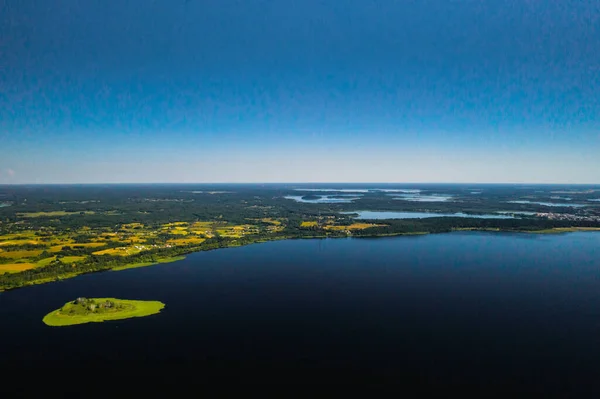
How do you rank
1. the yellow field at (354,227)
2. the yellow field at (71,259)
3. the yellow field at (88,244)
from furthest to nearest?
1. the yellow field at (354,227)
2. the yellow field at (88,244)
3. the yellow field at (71,259)

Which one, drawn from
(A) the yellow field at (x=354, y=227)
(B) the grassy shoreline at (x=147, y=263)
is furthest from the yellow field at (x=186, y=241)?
(A) the yellow field at (x=354, y=227)

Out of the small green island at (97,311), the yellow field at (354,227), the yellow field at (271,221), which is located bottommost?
the small green island at (97,311)

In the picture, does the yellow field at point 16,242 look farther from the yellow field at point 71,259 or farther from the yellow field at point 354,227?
the yellow field at point 354,227

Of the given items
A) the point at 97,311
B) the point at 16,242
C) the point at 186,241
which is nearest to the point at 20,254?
the point at 16,242

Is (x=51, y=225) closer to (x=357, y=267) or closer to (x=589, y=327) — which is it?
(x=357, y=267)

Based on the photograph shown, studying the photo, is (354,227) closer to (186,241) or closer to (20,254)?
(186,241)

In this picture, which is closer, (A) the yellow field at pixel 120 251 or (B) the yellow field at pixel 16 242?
(A) the yellow field at pixel 120 251
